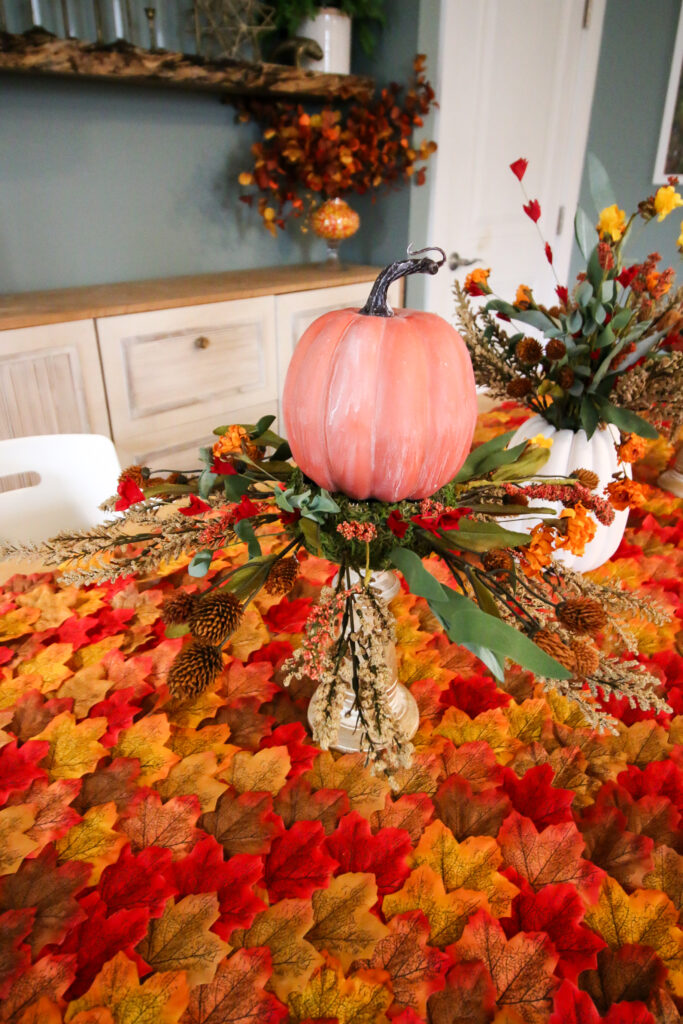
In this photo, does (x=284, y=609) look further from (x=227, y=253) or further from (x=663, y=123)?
(x=663, y=123)

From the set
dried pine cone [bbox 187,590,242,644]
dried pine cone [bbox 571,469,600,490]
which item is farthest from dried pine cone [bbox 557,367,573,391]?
dried pine cone [bbox 187,590,242,644]

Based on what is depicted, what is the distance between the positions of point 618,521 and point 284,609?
0.45 m

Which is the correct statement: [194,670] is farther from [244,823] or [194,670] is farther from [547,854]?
[547,854]

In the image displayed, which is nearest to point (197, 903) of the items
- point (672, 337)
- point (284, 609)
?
point (284, 609)

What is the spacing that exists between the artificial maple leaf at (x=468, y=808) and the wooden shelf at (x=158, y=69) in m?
1.99

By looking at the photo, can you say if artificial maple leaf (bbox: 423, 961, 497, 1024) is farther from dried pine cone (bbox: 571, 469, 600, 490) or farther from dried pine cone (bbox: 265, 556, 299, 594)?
dried pine cone (bbox: 571, 469, 600, 490)

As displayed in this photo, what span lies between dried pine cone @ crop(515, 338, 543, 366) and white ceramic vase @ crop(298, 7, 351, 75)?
6.67 feet

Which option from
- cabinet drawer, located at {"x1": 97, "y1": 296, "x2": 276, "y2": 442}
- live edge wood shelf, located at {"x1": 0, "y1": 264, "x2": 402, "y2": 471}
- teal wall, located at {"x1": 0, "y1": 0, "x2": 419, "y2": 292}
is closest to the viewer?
live edge wood shelf, located at {"x1": 0, "y1": 264, "x2": 402, "y2": 471}

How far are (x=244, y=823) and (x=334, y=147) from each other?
2.38m

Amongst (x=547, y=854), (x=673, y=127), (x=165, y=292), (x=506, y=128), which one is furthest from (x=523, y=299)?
(x=673, y=127)

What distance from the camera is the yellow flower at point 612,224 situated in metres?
0.83

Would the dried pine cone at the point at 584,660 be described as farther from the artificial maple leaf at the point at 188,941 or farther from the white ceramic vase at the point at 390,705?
the artificial maple leaf at the point at 188,941

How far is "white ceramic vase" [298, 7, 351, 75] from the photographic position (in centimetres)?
228

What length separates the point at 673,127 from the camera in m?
3.26
